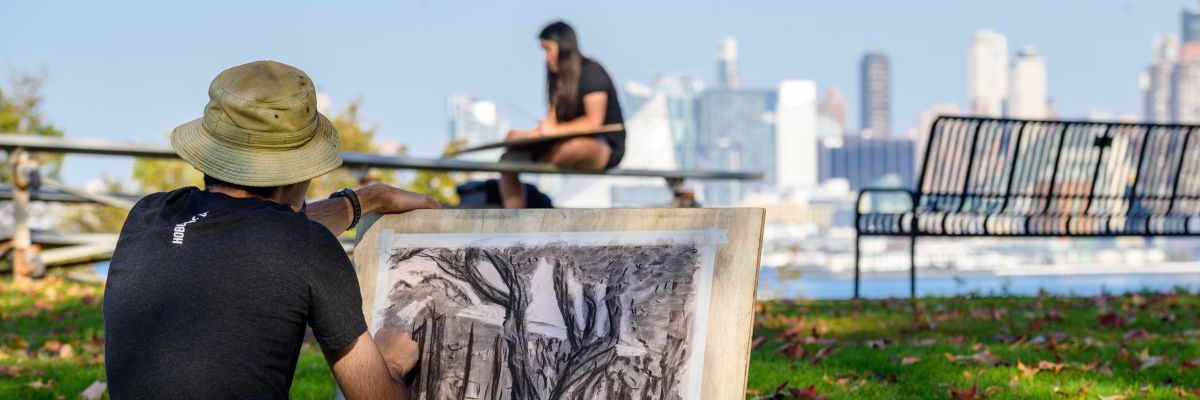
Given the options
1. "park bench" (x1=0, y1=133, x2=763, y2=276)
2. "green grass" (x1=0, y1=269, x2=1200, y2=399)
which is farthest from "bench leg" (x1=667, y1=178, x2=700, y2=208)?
"green grass" (x1=0, y1=269, x2=1200, y2=399)

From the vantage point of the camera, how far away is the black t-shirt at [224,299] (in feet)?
7.92

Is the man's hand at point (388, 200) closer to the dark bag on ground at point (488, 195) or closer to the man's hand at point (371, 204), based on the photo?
the man's hand at point (371, 204)

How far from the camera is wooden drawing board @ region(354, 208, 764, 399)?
277 centimetres

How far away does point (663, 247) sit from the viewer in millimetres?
2916

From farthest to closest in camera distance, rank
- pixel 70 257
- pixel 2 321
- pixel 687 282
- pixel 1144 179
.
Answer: pixel 1144 179 < pixel 70 257 < pixel 2 321 < pixel 687 282

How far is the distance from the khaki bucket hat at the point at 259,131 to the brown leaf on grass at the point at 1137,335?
17.6ft


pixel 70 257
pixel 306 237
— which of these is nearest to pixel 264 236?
pixel 306 237

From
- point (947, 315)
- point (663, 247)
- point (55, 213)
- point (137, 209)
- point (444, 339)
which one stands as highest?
point (137, 209)

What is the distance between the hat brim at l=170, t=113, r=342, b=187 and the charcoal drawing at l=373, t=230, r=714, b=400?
0.52 meters

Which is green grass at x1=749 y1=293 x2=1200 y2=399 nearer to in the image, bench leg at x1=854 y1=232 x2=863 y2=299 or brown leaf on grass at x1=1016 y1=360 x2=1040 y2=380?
brown leaf on grass at x1=1016 y1=360 x2=1040 y2=380

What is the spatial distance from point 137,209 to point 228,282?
0.39 meters

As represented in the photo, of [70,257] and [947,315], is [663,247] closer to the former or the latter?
[947,315]

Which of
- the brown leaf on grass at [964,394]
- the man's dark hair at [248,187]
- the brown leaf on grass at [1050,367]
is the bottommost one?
the brown leaf on grass at [1050,367]

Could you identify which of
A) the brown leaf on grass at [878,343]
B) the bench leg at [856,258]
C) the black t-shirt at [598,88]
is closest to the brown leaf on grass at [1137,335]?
the brown leaf on grass at [878,343]
